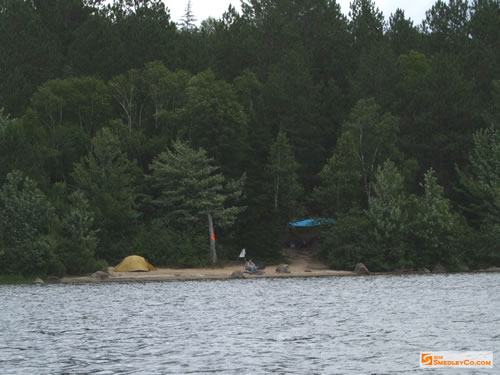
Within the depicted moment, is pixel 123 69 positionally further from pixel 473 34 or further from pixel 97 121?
pixel 473 34

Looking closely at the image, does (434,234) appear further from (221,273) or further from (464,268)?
(221,273)

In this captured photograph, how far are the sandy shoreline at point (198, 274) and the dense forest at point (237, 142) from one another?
141cm

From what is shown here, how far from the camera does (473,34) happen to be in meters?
85.2

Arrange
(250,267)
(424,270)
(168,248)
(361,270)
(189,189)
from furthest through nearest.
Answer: (189,189) → (424,270) → (361,270) → (168,248) → (250,267)

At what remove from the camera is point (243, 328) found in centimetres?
2897

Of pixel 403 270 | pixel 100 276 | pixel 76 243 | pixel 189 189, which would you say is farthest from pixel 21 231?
pixel 403 270

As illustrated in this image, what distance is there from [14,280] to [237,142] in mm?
23838

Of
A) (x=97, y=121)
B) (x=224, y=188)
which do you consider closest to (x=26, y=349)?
(x=224, y=188)

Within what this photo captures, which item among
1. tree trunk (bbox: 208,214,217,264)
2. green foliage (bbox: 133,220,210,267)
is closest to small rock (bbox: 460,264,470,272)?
tree trunk (bbox: 208,214,217,264)

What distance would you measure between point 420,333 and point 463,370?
701 centimetres

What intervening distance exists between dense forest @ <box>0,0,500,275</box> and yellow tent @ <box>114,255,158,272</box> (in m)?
2.30

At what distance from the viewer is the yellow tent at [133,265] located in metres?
57.1

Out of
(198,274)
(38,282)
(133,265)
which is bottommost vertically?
(38,282)

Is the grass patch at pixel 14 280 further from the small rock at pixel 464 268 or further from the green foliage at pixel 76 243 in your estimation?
the small rock at pixel 464 268
